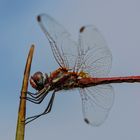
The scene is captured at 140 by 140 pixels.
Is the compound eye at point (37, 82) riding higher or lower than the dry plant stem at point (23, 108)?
higher

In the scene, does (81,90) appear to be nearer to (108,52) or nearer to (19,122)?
(108,52)

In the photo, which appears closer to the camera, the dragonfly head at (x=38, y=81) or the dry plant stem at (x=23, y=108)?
the dry plant stem at (x=23, y=108)

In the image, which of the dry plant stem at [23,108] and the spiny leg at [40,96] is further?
the spiny leg at [40,96]

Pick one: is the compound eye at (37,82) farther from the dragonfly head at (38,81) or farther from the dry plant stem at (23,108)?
the dry plant stem at (23,108)

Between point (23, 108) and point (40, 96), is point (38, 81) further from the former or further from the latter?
point (23, 108)

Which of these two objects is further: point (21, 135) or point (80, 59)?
point (80, 59)

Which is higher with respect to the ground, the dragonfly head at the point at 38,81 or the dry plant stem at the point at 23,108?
the dragonfly head at the point at 38,81

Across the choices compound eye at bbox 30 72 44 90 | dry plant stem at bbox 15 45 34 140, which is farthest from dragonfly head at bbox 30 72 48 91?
dry plant stem at bbox 15 45 34 140

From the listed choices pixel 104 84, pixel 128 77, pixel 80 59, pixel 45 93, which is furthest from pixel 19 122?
pixel 128 77

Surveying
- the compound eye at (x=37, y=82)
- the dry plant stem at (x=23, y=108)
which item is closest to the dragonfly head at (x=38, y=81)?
the compound eye at (x=37, y=82)

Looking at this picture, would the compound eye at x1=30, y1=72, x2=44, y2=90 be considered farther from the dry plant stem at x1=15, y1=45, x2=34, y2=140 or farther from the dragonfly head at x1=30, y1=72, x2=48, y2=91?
the dry plant stem at x1=15, y1=45, x2=34, y2=140

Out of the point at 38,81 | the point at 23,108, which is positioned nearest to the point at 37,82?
the point at 38,81
